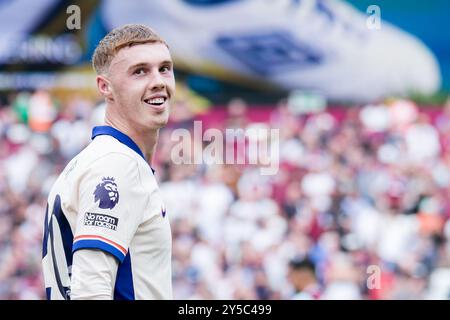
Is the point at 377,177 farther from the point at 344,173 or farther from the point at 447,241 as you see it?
the point at 447,241

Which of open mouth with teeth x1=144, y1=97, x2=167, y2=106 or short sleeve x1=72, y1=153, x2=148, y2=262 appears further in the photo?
open mouth with teeth x1=144, y1=97, x2=167, y2=106

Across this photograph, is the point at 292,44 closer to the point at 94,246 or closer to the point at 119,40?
the point at 119,40

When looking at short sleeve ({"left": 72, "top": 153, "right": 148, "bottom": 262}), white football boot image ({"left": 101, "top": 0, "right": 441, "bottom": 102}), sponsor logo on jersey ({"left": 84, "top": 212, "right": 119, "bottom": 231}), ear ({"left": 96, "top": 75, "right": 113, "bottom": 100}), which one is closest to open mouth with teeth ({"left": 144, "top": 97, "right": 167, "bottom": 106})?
ear ({"left": 96, "top": 75, "right": 113, "bottom": 100})

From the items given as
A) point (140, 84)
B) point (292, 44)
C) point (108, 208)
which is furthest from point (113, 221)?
point (292, 44)

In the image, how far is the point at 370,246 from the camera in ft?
43.9

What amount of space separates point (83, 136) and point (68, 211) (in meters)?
12.3

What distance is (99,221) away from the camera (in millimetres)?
2904

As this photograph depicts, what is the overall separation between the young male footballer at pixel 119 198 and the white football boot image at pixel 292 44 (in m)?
13.0

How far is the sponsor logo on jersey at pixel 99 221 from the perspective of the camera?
9.52 feet

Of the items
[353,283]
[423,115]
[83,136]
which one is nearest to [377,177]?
[423,115]

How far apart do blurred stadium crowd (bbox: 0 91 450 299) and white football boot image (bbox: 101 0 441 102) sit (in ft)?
2.20

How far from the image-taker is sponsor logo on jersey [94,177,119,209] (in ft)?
9.59

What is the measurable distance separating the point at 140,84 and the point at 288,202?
11.1m

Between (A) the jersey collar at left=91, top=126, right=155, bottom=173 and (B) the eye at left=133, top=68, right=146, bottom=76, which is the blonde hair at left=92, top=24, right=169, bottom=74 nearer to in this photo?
(B) the eye at left=133, top=68, right=146, bottom=76
